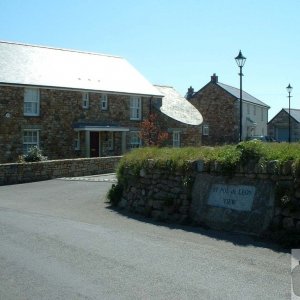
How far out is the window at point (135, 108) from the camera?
3441 cm

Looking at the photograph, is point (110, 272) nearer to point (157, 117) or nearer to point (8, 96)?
point (8, 96)

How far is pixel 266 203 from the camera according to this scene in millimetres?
9242

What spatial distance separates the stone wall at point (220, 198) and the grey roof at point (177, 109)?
934 inches

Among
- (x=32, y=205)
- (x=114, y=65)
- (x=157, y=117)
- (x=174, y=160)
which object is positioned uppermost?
(x=114, y=65)

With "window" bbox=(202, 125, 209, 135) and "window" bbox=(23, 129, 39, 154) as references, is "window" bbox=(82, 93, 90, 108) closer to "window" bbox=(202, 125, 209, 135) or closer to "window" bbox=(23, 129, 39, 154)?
"window" bbox=(23, 129, 39, 154)

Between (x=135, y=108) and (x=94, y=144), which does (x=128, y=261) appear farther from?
(x=135, y=108)

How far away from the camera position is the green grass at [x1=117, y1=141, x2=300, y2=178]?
9.48 meters

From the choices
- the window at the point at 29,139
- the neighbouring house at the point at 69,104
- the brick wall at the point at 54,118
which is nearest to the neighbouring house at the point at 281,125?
the neighbouring house at the point at 69,104

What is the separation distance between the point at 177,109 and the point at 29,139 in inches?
543

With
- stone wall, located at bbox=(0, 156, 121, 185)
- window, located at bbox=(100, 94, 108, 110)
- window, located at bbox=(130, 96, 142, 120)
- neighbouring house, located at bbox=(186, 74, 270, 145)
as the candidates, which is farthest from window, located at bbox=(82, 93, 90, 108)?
neighbouring house, located at bbox=(186, 74, 270, 145)

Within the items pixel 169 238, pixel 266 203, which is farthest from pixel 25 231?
pixel 266 203

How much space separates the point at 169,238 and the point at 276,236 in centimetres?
201

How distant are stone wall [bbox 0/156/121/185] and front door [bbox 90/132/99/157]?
20.4 feet

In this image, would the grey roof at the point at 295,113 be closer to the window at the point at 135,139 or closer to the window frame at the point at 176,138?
the window frame at the point at 176,138
